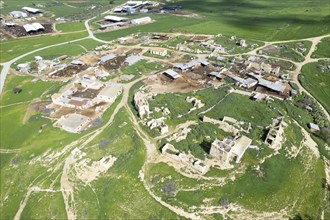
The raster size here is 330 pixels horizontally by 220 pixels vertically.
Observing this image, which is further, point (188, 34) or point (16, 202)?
point (188, 34)

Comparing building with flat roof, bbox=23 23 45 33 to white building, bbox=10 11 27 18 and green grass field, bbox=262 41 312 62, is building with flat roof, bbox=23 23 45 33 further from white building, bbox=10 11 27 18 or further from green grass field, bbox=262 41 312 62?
green grass field, bbox=262 41 312 62

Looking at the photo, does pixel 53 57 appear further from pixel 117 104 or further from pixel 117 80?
pixel 117 104

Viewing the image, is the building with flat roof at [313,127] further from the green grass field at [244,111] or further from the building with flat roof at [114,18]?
the building with flat roof at [114,18]

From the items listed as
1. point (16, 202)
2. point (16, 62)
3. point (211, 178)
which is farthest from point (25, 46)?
point (211, 178)

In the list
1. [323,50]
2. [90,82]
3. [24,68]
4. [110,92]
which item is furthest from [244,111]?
[24,68]

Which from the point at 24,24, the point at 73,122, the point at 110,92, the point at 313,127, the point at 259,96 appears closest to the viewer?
the point at 313,127

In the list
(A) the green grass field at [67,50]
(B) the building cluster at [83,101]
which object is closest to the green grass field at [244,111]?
(B) the building cluster at [83,101]

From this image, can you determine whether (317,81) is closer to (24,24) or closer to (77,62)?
(77,62)

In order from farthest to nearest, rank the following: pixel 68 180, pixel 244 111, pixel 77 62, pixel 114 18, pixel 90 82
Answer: pixel 114 18, pixel 77 62, pixel 90 82, pixel 244 111, pixel 68 180
